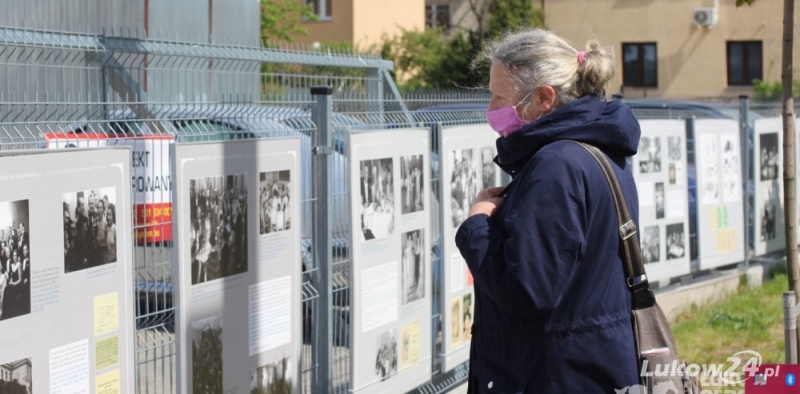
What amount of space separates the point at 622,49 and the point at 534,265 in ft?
120

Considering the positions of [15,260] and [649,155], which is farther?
[649,155]

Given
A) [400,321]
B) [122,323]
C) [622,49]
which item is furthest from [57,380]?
[622,49]

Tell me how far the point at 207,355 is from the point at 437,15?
39.9 metres

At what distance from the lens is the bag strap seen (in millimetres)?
2680

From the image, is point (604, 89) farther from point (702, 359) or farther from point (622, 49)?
point (622, 49)

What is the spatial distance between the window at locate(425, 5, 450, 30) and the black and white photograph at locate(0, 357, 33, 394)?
132ft

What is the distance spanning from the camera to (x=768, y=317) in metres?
8.71

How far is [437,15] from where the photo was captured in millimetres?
42812

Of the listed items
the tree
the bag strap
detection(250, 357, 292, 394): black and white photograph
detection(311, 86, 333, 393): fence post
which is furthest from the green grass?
the bag strap

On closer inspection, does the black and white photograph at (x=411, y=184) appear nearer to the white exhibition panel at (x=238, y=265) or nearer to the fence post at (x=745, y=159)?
the white exhibition panel at (x=238, y=265)

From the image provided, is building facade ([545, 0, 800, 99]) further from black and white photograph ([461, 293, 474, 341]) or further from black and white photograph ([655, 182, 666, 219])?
black and white photograph ([461, 293, 474, 341])

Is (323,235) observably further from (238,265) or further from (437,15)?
(437,15)

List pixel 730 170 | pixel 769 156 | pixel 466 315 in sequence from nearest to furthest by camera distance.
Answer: pixel 466 315 < pixel 730 170 < pixel 769 156

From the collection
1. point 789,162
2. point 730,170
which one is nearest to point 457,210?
point 789,162
